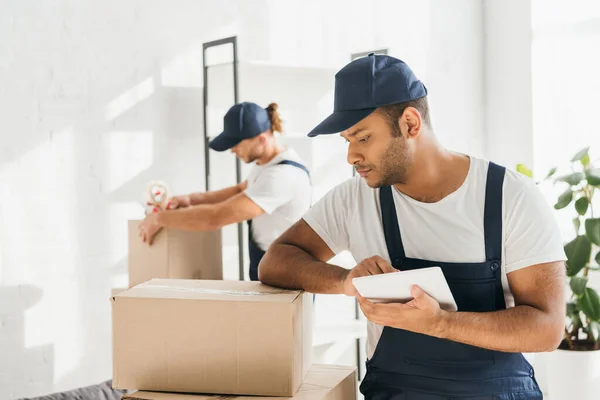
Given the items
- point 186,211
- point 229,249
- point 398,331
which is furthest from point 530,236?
point 229,249

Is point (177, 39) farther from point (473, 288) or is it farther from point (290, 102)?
point (473, 288)

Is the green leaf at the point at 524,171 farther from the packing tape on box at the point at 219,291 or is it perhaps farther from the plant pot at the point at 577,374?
the packing tape on box at the point at 219,291

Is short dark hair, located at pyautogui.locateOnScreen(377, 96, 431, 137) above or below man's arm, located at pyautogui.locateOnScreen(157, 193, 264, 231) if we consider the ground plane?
above

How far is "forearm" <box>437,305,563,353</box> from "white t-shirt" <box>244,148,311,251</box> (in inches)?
52.7

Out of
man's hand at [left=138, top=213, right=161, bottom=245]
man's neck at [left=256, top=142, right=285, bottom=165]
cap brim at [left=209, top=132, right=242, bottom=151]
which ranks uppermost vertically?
cap brim at [left=209, top=132, right=242, bottom=151]

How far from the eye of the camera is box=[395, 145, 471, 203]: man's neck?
1441 mm

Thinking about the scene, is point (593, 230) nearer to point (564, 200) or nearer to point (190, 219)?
point (564, 200)

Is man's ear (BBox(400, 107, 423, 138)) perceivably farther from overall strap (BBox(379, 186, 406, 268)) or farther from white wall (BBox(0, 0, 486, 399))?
white wall (BBox(0, 0, 486, 399))

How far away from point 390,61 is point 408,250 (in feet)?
1.27

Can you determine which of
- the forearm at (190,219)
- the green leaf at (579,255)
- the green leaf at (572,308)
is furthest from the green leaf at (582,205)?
the forearm at (190,219)

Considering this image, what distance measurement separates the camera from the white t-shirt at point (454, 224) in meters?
1.33

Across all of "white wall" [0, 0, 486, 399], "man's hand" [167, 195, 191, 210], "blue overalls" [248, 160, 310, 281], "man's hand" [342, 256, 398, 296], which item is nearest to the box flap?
"man's hand" [342, 256, 398, 296]

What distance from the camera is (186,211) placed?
2297mm

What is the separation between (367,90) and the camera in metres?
1.36
